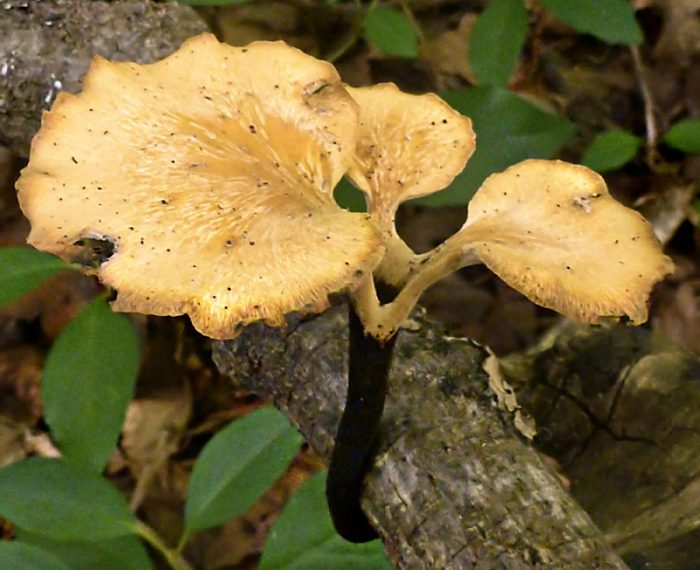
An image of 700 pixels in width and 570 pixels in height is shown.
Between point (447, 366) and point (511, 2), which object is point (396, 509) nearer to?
point (447, 366)

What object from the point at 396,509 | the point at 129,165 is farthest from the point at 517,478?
the point at 129,165

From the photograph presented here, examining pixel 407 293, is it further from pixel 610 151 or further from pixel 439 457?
Result: pixel 610 151

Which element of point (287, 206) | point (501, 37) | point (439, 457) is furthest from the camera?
point (501, 37)

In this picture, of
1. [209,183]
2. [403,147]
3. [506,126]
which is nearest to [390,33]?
[506,126]

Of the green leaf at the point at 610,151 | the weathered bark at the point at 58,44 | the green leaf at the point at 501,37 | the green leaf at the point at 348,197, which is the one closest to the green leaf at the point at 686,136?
the green leaf at the point at 610,151

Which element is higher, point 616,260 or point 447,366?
point 616,260

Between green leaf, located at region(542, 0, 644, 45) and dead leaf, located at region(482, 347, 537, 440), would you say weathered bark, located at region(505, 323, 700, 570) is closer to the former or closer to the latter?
dead leaf, located at region(482, 347, 537, 440)
